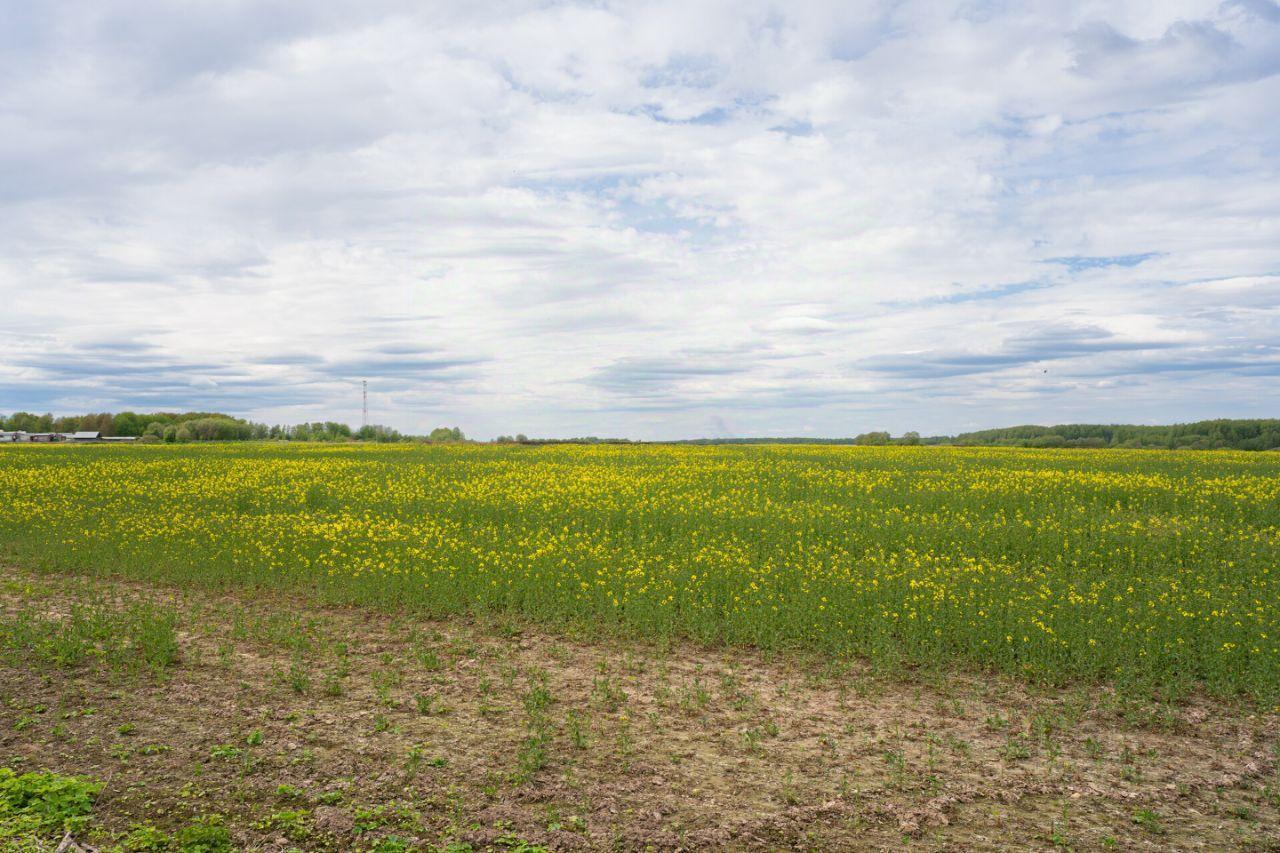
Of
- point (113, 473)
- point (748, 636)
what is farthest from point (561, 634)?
point (113, 473)

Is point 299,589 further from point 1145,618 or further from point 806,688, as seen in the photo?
point 1145,618

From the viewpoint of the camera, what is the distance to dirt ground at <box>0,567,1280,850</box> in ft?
18.1

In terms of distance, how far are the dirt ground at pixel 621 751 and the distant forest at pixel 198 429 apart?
2638 inches

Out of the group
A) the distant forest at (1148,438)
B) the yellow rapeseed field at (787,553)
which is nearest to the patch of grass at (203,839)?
the yellow rapeseed field at (787,553)

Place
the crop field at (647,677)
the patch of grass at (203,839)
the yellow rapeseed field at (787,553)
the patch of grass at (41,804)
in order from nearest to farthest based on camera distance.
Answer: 1. the patch of grass at (203,839)
2. the patch of grass at (41,804)
3. the crop field at (647,677)
4. the yellow rapeseed field at (787,553)

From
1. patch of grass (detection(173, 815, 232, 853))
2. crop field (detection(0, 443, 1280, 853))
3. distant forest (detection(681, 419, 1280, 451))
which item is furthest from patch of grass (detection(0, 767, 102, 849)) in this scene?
distant forest (detection(681, 419, 1280, 451))

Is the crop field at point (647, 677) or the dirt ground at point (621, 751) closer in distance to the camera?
the dirt ground at point (621, 751)

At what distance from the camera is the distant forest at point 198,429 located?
80688 mm

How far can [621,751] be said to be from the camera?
6.78 meters

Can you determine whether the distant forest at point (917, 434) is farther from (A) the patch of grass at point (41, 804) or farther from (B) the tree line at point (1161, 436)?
(A) the patch of grass at point (41, 804)

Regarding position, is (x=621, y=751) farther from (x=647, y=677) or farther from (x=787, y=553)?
(x=787, y=553)

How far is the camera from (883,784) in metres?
6.24

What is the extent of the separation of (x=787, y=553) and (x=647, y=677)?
5.65m

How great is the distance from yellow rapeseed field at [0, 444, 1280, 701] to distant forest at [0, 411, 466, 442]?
180ft
